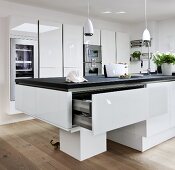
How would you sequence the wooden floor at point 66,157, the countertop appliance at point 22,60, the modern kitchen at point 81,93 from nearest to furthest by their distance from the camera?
the modern kitchen at point 81,93
the wooden floor at point 66,157
the countertop appliance at point 22,60

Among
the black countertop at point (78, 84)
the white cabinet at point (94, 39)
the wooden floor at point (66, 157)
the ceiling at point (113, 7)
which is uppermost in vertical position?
the ceiling at point (113, 7)

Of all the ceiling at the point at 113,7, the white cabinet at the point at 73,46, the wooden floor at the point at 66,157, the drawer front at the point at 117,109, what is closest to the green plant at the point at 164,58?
the drawer front at the point at 117,109

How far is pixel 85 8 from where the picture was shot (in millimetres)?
4527

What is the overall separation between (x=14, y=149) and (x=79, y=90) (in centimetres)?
142

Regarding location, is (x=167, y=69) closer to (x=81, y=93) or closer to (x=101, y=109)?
(x=81, y=93)

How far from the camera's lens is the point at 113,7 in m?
4.46

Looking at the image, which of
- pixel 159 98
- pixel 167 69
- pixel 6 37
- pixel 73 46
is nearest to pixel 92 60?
pixel 73 46

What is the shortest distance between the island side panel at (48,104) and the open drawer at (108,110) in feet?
0.31

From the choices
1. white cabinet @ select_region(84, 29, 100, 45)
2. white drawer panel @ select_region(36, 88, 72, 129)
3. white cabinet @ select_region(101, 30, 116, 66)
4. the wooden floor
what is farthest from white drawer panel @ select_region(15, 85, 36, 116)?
white cabinet @ select_region(101, 30, 116, 66)

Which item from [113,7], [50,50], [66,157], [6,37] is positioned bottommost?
[66,157]

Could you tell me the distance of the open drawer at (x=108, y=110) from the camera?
181cm

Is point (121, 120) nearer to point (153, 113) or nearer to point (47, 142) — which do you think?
point (153, 113)

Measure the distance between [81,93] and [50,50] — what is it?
2.21m

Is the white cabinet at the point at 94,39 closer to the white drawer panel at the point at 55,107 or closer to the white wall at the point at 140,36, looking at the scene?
the white wall at the point at 140,36
